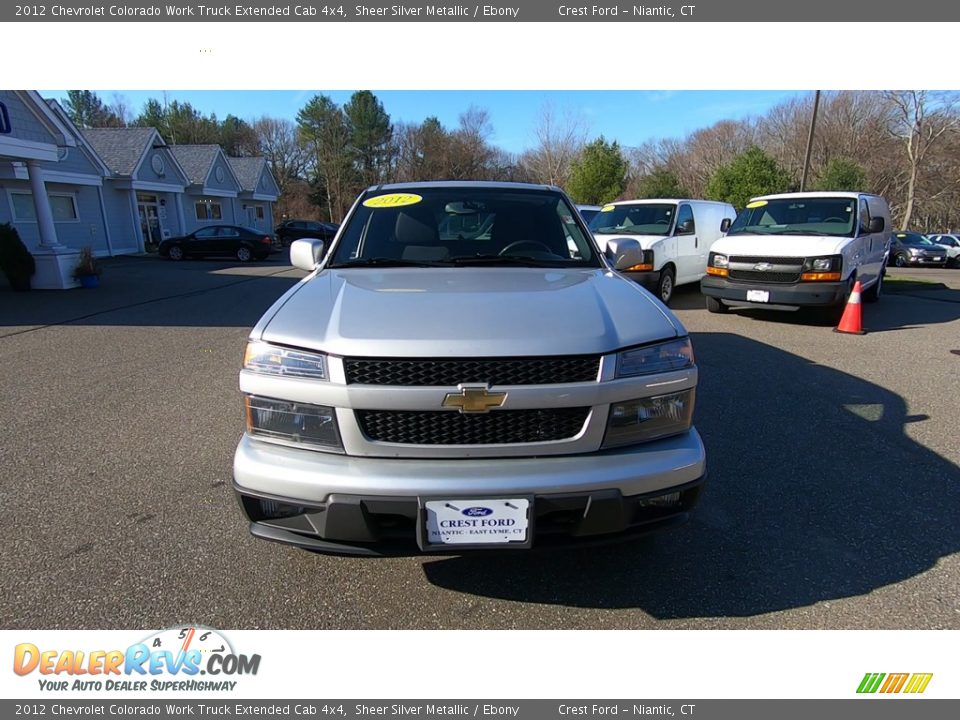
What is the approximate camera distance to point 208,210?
1310 inches

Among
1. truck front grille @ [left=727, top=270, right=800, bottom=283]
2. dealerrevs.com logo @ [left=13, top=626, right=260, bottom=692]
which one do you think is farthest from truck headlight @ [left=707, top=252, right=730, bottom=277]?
dealerrevs.com logo @ [left=13, top=626, right=260, bottom=692]

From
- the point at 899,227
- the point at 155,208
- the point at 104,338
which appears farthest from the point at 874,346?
the point at 899,227

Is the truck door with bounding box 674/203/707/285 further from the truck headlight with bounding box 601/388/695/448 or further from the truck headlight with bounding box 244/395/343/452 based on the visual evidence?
the truck headlight with bounding box 244/395/343/452

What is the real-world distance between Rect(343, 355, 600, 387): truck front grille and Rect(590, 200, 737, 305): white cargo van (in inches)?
316

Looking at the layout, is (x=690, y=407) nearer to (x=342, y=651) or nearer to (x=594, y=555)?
(x=594, y=555)

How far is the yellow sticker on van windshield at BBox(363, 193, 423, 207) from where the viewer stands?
3.62 m

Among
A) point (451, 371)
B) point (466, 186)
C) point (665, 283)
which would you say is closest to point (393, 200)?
point (466, 186)

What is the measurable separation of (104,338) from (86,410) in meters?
3.75

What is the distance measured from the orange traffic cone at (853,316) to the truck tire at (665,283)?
306cm

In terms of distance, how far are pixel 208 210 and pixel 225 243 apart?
37.3 ft

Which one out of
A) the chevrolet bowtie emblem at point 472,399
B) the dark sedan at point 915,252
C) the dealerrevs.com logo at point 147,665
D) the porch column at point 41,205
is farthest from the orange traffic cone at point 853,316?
the dark sedan at point 915,252

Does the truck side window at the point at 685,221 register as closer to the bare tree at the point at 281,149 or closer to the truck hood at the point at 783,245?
the truck hood at the point at 783,245

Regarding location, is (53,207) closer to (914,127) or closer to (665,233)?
(665,233)

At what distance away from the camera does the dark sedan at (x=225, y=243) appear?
23886 millimetres
